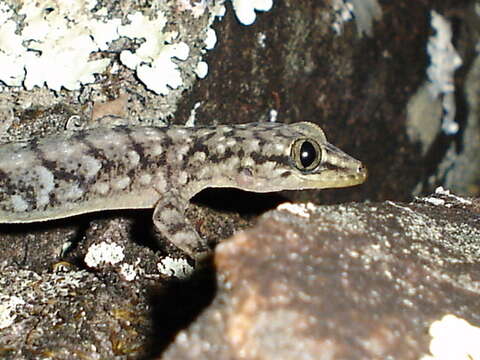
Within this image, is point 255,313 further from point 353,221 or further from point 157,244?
point 157,244

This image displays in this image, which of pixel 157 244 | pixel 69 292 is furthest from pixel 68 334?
pixel 157 244

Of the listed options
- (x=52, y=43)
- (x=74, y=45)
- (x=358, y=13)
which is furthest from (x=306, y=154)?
(x=358, y=13)

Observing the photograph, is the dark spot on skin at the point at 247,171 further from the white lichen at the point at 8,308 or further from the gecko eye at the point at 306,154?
the white lichen at the point at 8,308

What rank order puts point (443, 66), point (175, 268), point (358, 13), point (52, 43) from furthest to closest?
point (443, 66)
point (358, 13)
point (52, 43)
point (175, 268)

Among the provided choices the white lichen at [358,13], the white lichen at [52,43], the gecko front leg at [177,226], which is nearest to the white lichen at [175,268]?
the gecko front leg at [177,226]

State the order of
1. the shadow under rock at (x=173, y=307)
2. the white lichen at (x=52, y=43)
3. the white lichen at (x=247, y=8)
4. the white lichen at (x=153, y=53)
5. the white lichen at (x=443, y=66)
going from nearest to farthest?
the shadow under rock at (x=173, y=307)
the white lichen at (x=52, y=43)
the white lichen at (x=153, y=53)
the white lichen at (x=247, y=8)
the white lichen at (x=443, y=66)

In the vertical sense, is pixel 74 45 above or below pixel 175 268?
above

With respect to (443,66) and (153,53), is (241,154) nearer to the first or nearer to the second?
(153,53)

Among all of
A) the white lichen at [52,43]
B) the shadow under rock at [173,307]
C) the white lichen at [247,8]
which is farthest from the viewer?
the white lichen at [247,8]
